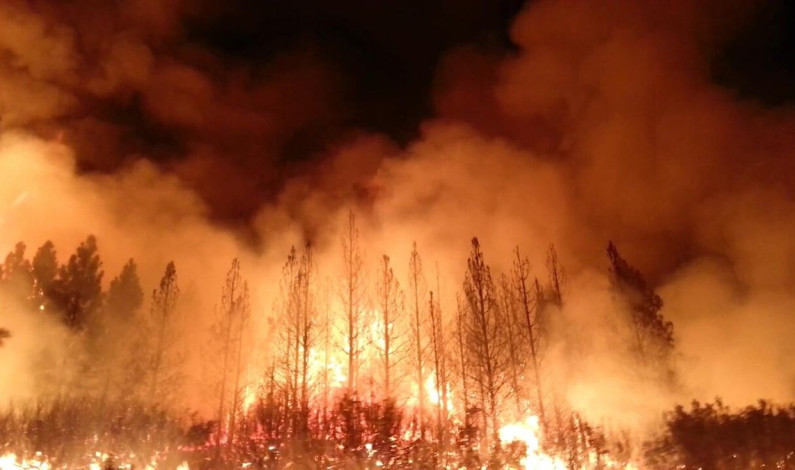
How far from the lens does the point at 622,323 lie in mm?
23109

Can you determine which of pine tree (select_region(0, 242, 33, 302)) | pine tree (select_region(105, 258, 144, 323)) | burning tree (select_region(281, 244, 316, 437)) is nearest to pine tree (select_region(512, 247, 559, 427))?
burning tree (select_region(281, 244, 316, 437))

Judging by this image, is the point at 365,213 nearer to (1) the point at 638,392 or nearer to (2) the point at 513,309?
A: (2) the point at 513,309

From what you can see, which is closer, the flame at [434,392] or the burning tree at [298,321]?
the burning tree at [298,321]

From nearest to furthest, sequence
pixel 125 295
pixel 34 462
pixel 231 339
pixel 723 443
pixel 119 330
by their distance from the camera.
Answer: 1. pixel 723 443
2. pixel 34 462
3. pixel 231 339
4. pixel 119 330
5. pixel 125 295

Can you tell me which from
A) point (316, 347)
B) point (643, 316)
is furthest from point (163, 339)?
point (643, 316)

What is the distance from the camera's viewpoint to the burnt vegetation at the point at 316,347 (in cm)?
1725

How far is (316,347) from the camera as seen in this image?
78.4 ft

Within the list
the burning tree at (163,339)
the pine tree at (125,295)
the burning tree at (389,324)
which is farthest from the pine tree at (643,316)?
the pine tree at (125,295)

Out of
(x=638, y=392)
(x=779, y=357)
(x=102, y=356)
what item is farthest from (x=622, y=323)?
(x=102, y=356)

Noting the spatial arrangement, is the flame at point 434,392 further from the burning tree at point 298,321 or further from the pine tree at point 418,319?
the burning tree at point 298,321

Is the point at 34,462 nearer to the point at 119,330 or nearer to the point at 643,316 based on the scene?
the point at 119,330

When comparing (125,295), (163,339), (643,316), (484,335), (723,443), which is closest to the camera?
(723,443)

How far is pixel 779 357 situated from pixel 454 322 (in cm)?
1132

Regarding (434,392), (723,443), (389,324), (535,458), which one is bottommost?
(723,443)
